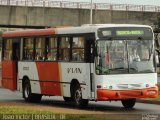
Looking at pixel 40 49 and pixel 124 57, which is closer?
pixel 124 57

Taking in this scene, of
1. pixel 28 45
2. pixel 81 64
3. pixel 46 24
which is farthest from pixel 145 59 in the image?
pixel 46 24

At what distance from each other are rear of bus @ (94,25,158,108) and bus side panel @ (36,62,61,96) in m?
3.03

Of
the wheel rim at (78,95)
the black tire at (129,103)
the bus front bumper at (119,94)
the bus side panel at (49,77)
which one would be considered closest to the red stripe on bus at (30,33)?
the bus side panel at (49,77)

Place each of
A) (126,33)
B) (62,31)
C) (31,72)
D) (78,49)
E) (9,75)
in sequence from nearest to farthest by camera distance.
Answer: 1. (126,33)
2. (78,49)
3. (62,31)
4. (31,72)
5. (9,75)

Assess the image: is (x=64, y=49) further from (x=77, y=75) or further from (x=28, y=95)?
(x=28, y=95)

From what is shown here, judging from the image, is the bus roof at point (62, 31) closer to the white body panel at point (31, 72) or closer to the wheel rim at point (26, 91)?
the white body panel at point (31, 72)

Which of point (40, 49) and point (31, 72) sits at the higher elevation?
point (40, 49)

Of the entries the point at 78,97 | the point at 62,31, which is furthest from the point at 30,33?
the point at 78,97

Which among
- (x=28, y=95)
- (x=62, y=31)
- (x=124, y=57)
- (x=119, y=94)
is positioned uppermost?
(x=62, y=31)

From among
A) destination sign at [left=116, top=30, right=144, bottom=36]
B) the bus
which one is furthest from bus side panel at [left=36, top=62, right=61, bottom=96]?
destination sign at [left=116, top=30, right=144, bottom=36]

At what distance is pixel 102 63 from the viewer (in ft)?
77.6

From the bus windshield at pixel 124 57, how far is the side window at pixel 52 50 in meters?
3.18

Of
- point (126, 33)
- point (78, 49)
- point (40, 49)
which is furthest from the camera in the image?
point (40, 49)

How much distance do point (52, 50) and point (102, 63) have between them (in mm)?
3535
